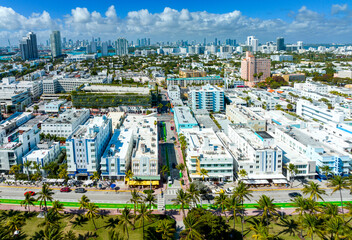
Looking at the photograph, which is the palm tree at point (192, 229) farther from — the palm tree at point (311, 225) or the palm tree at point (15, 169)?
the palm tree at point (15, 169)

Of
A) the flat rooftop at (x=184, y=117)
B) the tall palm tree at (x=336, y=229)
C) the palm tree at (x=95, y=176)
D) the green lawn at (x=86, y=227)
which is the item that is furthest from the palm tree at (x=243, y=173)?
the flat rooftop at (x=184, y=117)

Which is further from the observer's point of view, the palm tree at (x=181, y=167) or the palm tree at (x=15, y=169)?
the palm tree at (x=181, y=167)

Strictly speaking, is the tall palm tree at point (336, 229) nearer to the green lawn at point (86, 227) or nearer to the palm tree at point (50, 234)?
the green lawn at point (86, 227)

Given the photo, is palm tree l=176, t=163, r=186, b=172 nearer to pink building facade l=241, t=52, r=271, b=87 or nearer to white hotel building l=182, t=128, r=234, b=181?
white hotel building l=182, t=128, r=234, b=181

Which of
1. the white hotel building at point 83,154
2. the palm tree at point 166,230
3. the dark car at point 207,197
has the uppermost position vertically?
the white hotel building at point 83,154

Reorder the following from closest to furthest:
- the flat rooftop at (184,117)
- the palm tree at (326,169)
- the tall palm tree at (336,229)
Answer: the tall palm tree at (336,229) → the palm tree at (326,169) → the flat rooftop at (184,117)

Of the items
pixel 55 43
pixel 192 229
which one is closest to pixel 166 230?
pixel 192 229

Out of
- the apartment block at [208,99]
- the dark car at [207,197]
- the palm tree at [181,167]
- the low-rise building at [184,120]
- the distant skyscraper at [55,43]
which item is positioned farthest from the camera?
the distant skyscraper at [55,43]

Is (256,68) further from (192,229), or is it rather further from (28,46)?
(28,46)

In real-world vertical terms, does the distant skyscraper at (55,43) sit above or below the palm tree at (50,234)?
above
